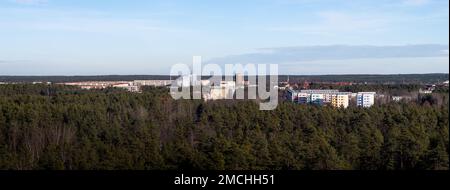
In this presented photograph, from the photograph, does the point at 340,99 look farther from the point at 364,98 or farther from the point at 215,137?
the point at 215,137

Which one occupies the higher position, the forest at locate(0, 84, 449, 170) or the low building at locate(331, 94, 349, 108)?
the forest at locate(0, 84, 449, 170)

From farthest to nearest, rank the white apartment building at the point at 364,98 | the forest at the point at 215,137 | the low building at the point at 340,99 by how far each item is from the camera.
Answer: the low building at the point at 340,99 → the white apartment building at the point at 364,98 → the forest at the point at 215,137

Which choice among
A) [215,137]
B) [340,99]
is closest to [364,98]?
[340,99]

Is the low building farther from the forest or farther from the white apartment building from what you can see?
the forest

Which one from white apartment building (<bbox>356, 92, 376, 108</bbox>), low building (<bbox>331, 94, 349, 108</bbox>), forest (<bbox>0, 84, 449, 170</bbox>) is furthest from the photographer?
low building (<bbox>331, 94, 349, 108</bbox>)

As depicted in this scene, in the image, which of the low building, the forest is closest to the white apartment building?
the low building

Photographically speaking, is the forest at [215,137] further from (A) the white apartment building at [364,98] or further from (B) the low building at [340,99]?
(B) the low building at [340,99]

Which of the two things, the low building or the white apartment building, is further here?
the low building

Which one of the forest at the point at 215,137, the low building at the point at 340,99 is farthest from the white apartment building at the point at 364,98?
the forest at the point at 215,137

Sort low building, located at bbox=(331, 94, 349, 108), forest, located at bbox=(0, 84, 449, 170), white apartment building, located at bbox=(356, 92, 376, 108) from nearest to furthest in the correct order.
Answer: forest, located at bbox=(0, 84, 449, 170)
white apartment building, located at bbox=(356, 92, 376, 108)
low building, located at bbox=(331, 94, 349, 108)
